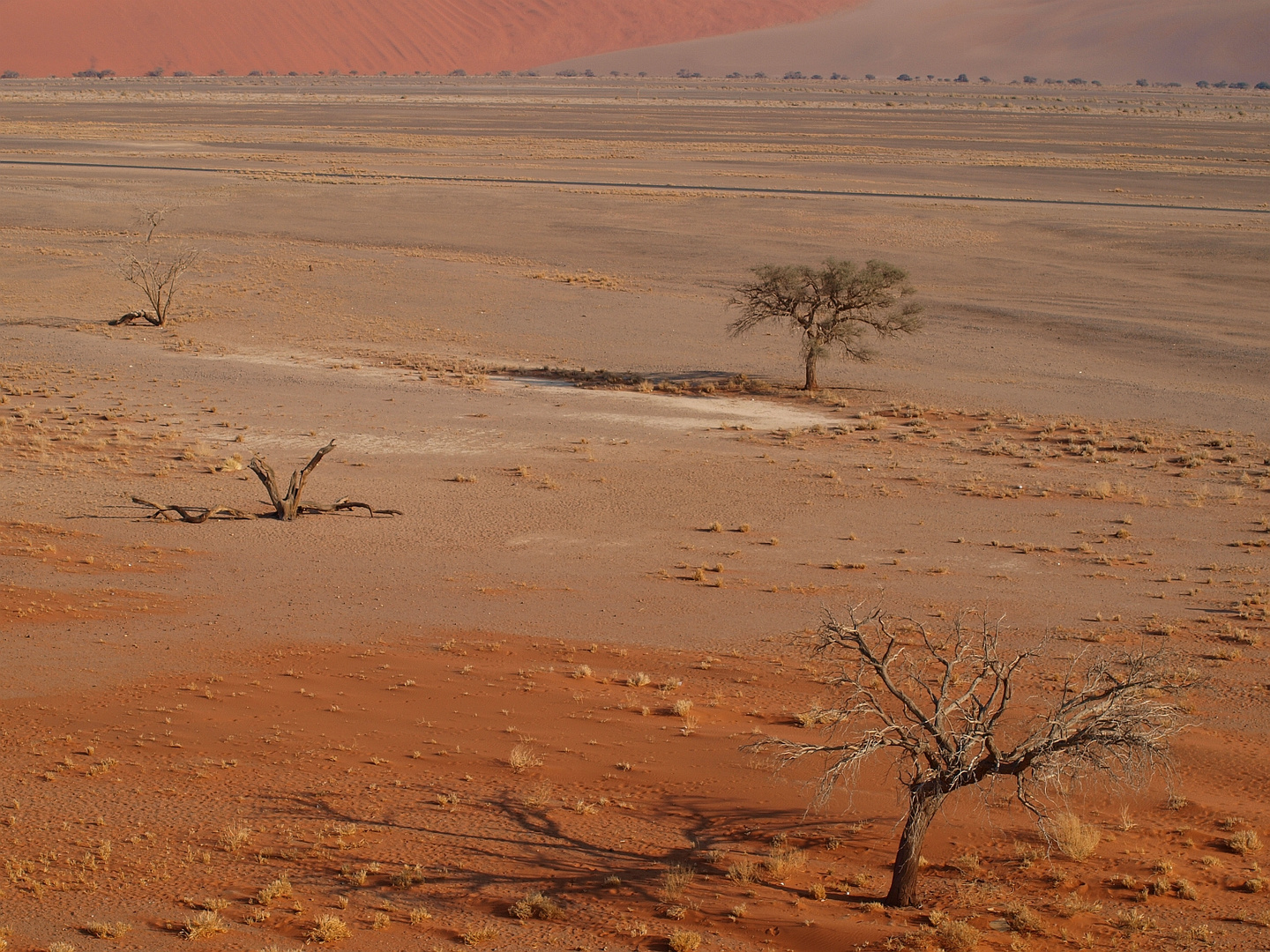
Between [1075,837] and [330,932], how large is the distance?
6552mm

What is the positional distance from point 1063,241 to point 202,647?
49.8 meters

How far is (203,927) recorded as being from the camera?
9320 millimetres

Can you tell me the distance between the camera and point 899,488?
24.6 m

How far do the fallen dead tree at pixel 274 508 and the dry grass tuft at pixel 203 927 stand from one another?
12427mm

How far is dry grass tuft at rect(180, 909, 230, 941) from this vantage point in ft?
30.5

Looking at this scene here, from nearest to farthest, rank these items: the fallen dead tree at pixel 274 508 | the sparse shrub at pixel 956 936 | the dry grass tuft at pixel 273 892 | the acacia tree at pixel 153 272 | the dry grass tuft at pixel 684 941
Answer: the dry grass tuft at pixel 684 941 < the sparse shrub at pixel 956 936 < the dry grass tuft at pixel 273 892 < the fallen dead tree at pixel 274 508 < the acacia tree at pixel 153 272

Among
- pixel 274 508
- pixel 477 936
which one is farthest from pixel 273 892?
pixel 274 508

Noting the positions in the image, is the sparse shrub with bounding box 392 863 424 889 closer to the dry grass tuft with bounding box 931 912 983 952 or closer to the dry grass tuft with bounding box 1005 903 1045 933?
the dry grass tuft with bounding box 931 912 983 952

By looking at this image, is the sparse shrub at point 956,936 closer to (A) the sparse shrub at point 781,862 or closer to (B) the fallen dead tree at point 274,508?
(A) the sparse shrub at point 781,862

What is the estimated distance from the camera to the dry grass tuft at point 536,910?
32.1 feet

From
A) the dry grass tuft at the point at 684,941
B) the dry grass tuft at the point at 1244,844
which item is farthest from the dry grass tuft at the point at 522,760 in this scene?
the dry grass tuft at the point at 1244,844

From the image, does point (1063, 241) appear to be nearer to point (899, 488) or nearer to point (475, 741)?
point (899, 488)

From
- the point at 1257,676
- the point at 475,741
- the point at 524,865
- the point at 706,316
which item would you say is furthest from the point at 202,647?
the point at 706,316

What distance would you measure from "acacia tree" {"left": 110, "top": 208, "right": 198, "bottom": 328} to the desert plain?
0.96m
